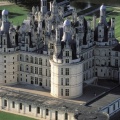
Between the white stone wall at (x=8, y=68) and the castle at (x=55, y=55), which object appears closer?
the castle at (x=55, y=55)

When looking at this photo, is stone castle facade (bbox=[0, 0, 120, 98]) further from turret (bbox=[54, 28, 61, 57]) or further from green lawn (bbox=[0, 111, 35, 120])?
green lawn (bbox=[0, 111, 35, 120])

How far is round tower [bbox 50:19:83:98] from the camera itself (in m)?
101

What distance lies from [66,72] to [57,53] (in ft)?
13.6

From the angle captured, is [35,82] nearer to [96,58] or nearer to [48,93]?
[48,93]

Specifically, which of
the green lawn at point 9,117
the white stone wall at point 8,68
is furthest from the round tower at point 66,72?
the white stone wall at point 8,68

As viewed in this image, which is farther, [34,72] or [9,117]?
[34,72]

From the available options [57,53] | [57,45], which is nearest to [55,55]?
[57,53]

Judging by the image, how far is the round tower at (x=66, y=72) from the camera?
100688mm

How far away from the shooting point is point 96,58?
114125mm

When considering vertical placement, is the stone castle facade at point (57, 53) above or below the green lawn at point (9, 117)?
above

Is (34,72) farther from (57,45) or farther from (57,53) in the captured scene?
(57,45)

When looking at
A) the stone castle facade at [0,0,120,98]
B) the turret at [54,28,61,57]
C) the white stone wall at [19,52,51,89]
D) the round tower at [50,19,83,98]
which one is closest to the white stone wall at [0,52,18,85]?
the stone castle facade at [0,0,120,98]

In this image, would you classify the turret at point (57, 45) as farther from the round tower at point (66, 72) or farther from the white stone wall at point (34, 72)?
the white stone wall at point (34, 72)

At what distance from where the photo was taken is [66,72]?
10175 centimetres
